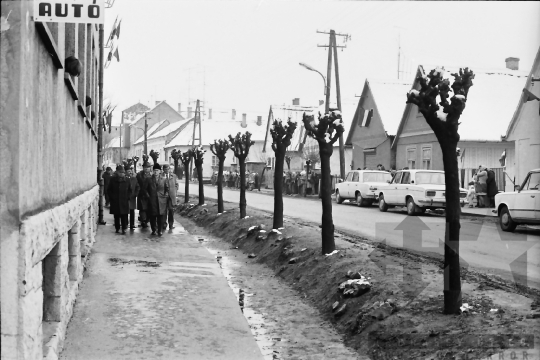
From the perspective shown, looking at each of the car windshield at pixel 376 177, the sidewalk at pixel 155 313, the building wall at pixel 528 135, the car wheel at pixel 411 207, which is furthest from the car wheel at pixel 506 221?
the car windshield at pixel 376 177

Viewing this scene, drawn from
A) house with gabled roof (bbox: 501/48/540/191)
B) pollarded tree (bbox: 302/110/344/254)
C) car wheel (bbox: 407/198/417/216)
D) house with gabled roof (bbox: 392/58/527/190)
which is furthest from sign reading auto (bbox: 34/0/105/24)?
house with gabled roof (bbox: 392/58/527/190)

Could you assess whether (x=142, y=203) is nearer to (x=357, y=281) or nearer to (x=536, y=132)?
(x=357, y=281)

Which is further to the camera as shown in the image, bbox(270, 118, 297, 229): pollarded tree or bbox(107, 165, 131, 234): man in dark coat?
bbox(107, 165, 131, 234): man in dark coat

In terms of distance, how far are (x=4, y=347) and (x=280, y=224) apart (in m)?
11.3

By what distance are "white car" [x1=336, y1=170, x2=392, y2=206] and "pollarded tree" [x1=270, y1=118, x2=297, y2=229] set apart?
1198 centimetres

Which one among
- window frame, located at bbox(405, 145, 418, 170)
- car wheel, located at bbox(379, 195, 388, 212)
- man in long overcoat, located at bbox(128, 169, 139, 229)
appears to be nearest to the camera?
man in long overcoat, located at bbox(128, 169, 139, 229)

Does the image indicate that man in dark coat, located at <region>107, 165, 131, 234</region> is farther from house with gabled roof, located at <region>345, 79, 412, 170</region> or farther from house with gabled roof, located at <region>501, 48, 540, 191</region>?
house with gabled roof, located at <region>345, 79, 412, 170</region>

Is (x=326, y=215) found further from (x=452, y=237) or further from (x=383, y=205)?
(x=383, y=205)

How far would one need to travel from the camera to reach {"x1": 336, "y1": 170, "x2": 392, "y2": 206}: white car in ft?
91.0

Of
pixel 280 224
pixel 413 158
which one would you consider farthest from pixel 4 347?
pixel 413 158

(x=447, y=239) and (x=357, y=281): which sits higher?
(x=447, y=239)

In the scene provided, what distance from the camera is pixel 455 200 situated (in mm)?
6609

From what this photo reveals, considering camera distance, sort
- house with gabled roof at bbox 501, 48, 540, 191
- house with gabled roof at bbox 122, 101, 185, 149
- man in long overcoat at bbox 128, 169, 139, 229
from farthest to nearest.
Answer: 1. house with gabled roof at bbox 122, 101, 185, 149
2. house with gabled roof at bbox 501, 48, 540, 191
3. man in long overcoat at bbox 128, 169, 139, 229

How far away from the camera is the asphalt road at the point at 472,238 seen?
33.7 ft
